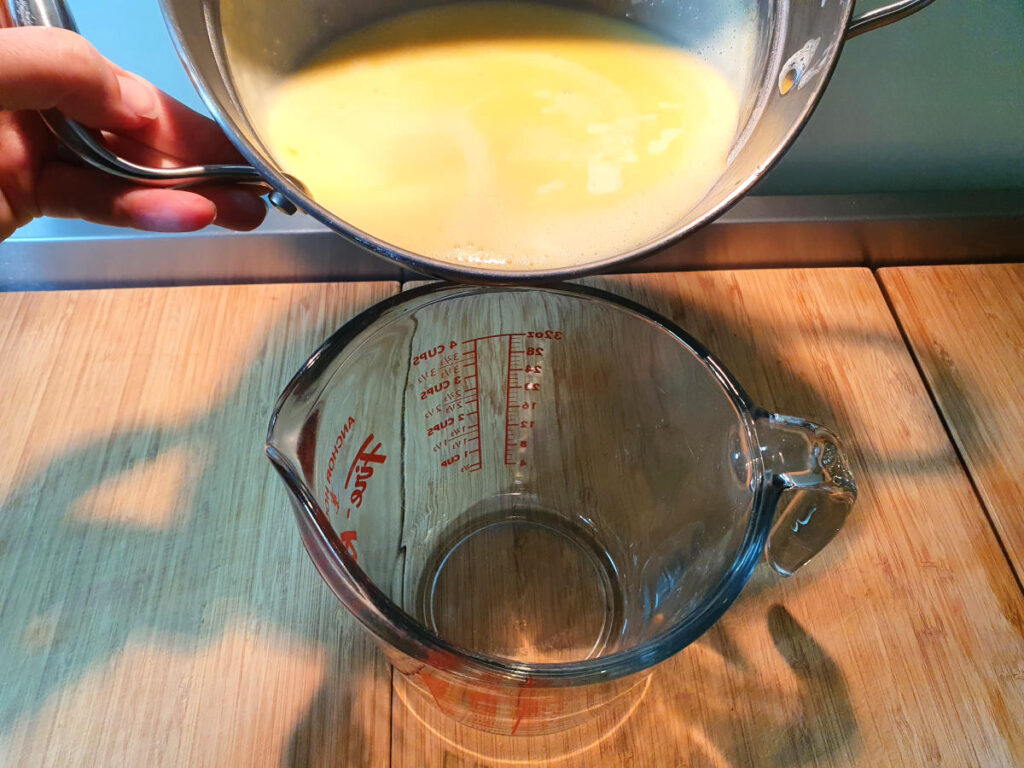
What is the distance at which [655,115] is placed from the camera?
0.49 metres

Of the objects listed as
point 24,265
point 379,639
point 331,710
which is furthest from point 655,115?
point 24,265

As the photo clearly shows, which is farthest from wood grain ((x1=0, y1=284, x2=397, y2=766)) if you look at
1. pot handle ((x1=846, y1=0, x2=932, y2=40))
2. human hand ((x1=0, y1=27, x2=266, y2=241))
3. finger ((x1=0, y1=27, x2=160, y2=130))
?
pot handle ((x1=846, y1=0, x2=932, y2=40))

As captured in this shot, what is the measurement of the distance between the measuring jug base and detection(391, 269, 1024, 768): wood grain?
6 cm

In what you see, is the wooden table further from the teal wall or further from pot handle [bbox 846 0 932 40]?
pot handle [bbox 846 0 932 40]

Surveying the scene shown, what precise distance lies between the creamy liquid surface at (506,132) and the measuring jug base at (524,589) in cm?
30

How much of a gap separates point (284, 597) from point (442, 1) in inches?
18.4

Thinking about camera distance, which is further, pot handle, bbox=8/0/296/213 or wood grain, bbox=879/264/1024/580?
wood grain, bbox=879/264/1024/580

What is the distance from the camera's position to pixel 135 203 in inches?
22.2

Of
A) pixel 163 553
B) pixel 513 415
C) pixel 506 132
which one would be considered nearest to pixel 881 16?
pixel 506 132

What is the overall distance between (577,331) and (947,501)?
1.19 feet

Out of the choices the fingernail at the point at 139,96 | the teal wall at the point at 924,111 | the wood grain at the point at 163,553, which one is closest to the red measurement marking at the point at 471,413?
the wood grain at the point at 163,553

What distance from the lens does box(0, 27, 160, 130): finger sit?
43 centimetres

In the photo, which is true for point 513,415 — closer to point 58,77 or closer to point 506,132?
point 506,132

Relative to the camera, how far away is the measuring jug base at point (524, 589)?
23.1 inches
